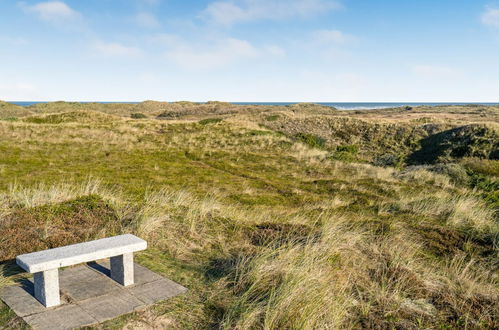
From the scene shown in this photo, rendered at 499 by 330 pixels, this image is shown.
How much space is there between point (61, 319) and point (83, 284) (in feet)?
3.09

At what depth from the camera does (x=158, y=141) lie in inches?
1113

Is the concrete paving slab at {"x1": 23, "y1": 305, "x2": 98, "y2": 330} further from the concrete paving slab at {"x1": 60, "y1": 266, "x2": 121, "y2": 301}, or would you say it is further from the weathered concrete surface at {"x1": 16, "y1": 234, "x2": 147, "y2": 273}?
the weathered concrete surface at {"x1": 16, "y1": 234, "x2": 147, "y2": 273}

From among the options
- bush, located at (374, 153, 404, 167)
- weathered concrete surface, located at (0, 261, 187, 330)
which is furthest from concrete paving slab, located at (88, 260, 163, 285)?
bush, located at (374, 153, 404, 167)

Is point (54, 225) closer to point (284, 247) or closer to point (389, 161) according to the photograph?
point (284, 247)

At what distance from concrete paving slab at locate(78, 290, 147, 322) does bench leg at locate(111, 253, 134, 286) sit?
0.22 m

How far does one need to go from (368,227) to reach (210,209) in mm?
3625

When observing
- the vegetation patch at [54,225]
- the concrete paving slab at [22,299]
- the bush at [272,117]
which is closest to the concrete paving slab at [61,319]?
the concrete paving slab at [22,299]

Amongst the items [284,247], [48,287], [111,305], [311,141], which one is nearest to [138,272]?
[111,305]

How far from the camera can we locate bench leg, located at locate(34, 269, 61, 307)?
178 inches

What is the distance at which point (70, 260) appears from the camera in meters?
4.63

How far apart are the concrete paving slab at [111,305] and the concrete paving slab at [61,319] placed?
0.27 ft

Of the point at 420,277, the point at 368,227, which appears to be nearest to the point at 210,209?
the point at 368,227

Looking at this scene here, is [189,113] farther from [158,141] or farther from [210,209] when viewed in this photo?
[210,209]

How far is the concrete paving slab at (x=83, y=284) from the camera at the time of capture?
4973 millimetres
